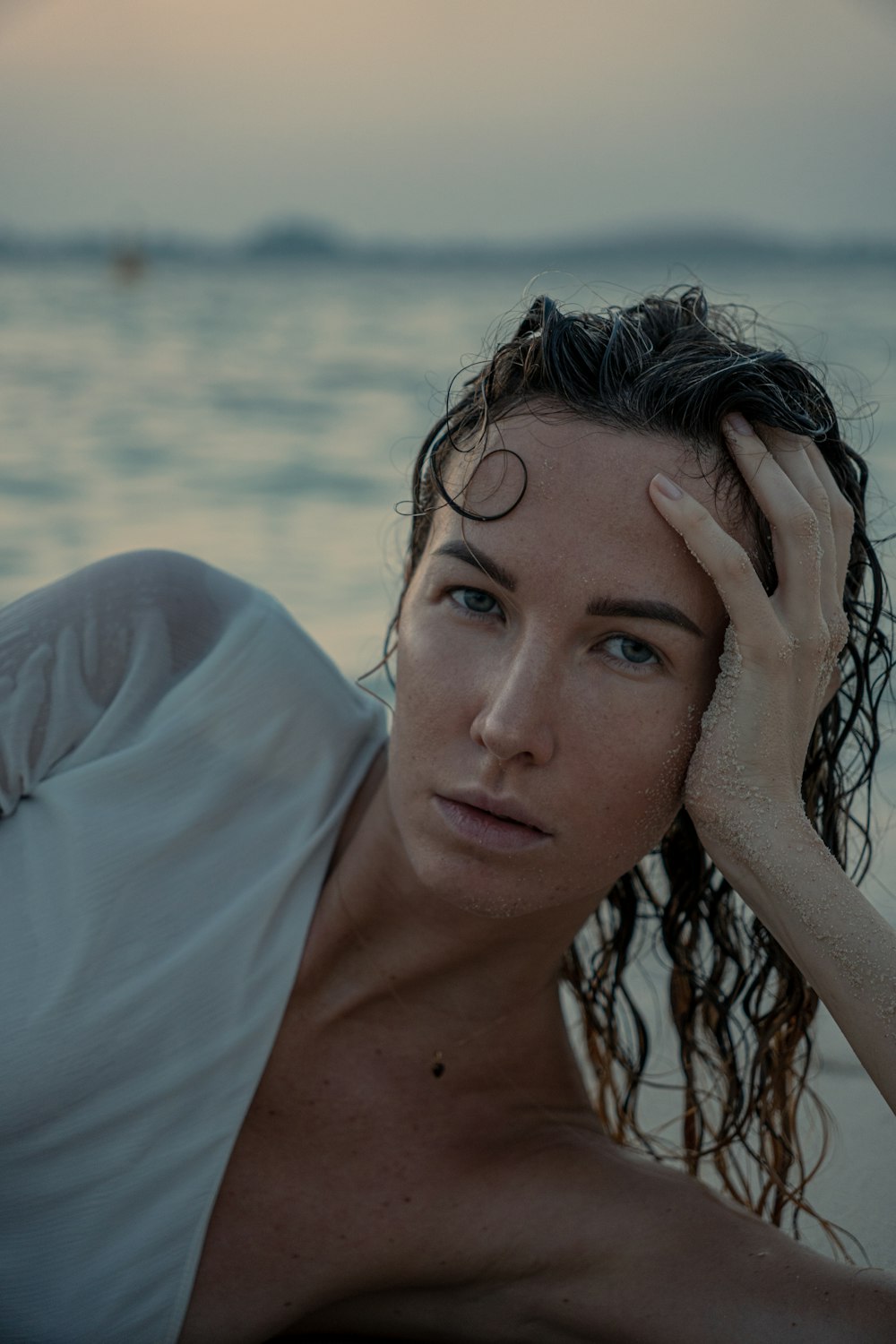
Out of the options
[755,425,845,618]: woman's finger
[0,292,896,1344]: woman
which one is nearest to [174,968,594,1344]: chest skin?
[0,292,896,1344]: woman

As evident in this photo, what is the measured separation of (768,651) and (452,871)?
0.56m

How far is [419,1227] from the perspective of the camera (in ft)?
6.97

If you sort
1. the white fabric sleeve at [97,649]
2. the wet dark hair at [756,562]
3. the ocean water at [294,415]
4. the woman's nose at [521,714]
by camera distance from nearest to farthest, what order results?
the woman's nose at [521,714], the wet dark hair at [756,562], the white fabric sleeve at [97,649], the ocean water at [294,415]

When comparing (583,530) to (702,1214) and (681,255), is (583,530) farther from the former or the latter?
(681,255)

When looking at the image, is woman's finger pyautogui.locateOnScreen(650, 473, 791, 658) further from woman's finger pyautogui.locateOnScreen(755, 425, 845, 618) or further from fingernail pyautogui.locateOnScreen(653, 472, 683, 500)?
woman's finger pyautogui.locateOnScreen(755, 425, 845, 618)

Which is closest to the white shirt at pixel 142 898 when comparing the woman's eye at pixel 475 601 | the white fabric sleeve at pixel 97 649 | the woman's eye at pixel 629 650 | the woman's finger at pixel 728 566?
the white fabric sleeve at pixel 97 649

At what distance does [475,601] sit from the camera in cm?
198

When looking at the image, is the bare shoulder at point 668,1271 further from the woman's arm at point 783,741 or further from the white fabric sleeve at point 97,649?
the white fabric sleeve at point 97,649

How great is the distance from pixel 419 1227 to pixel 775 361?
1.47 m

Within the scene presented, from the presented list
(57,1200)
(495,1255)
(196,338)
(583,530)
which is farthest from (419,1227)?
(196,338)

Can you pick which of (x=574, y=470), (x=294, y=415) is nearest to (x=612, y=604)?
(x=574, y=470)

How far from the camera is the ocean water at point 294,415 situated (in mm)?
4512

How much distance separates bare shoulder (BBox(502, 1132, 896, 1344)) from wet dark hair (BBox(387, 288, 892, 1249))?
0.24 metres

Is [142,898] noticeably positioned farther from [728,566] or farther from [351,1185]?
[728,566]
